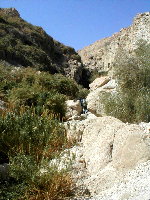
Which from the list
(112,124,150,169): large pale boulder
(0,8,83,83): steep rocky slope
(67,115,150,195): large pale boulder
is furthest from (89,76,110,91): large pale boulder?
(112,124,150,169): large pale boulder

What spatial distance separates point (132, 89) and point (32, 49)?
2405 centimetres

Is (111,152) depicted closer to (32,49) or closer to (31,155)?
(31,155)

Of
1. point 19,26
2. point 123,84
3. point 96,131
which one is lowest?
point 96,131

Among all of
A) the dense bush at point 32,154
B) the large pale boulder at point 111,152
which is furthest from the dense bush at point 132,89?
the large pale boulder at point 111,152

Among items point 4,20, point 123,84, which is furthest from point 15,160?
point 4,20

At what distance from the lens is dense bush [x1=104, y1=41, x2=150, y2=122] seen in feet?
41.1

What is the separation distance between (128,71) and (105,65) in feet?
114

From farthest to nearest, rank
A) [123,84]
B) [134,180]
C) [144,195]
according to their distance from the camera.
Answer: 1. [123,84]
2. [134,180]
3. [144,195]

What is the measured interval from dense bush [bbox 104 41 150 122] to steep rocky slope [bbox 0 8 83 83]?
1745 cm

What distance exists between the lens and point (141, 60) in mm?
15680

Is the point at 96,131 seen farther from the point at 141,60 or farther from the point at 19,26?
the point at 19,26

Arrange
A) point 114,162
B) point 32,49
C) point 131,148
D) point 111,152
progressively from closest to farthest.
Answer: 1. point 131,148
2. point 114,162
3. point 111,152
4. point 32,49

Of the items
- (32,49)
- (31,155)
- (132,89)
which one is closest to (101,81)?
(132,89)

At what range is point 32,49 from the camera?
37562 mm
